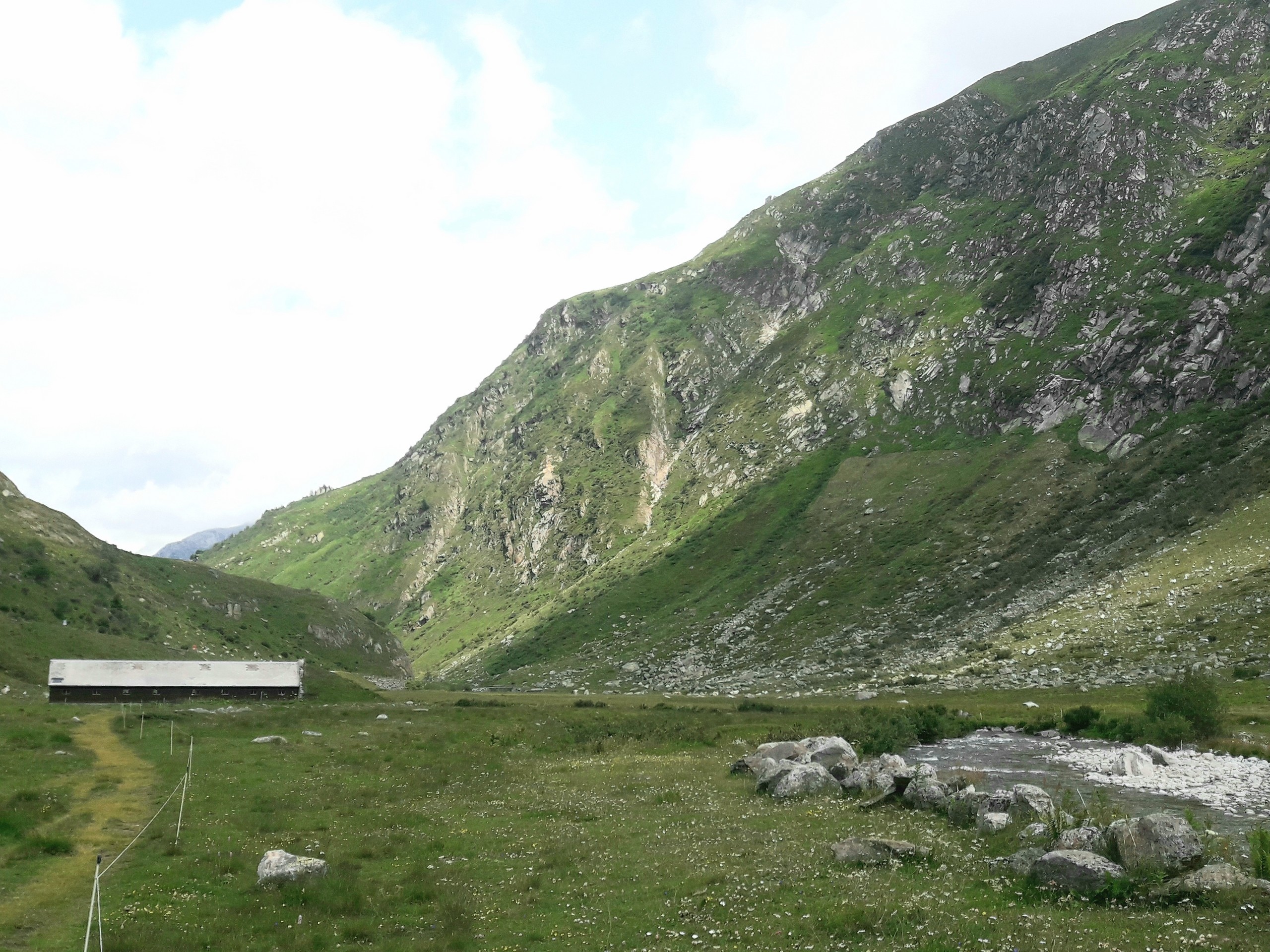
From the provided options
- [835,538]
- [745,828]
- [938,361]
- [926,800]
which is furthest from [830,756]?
[938,361]

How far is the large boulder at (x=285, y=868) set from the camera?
2044cm

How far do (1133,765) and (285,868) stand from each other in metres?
37.5

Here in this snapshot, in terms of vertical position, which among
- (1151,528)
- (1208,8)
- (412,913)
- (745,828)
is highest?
(1208,8)

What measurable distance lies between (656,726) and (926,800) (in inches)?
1403

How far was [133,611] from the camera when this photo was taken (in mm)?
102688

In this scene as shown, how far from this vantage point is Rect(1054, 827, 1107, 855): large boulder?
18.7 m

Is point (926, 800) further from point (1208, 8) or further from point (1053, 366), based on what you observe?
point (1208, 8)

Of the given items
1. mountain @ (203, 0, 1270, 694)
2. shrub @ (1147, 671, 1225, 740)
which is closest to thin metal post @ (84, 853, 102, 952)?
shrub @ (1147, 671, 1225, 740)

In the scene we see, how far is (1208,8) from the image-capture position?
198625 mm

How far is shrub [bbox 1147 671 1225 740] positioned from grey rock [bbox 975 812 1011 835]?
25.8m

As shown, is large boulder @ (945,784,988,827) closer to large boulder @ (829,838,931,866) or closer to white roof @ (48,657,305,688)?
large boulder @ (829,838,931,866)

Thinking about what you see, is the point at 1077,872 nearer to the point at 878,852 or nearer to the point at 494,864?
the point at 878,852

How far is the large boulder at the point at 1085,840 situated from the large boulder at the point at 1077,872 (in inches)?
23.2

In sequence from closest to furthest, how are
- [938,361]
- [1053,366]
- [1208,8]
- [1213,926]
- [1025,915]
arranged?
[1213,926] < [1025,915] < [1053,366] < [938,361] < [1208,8]
